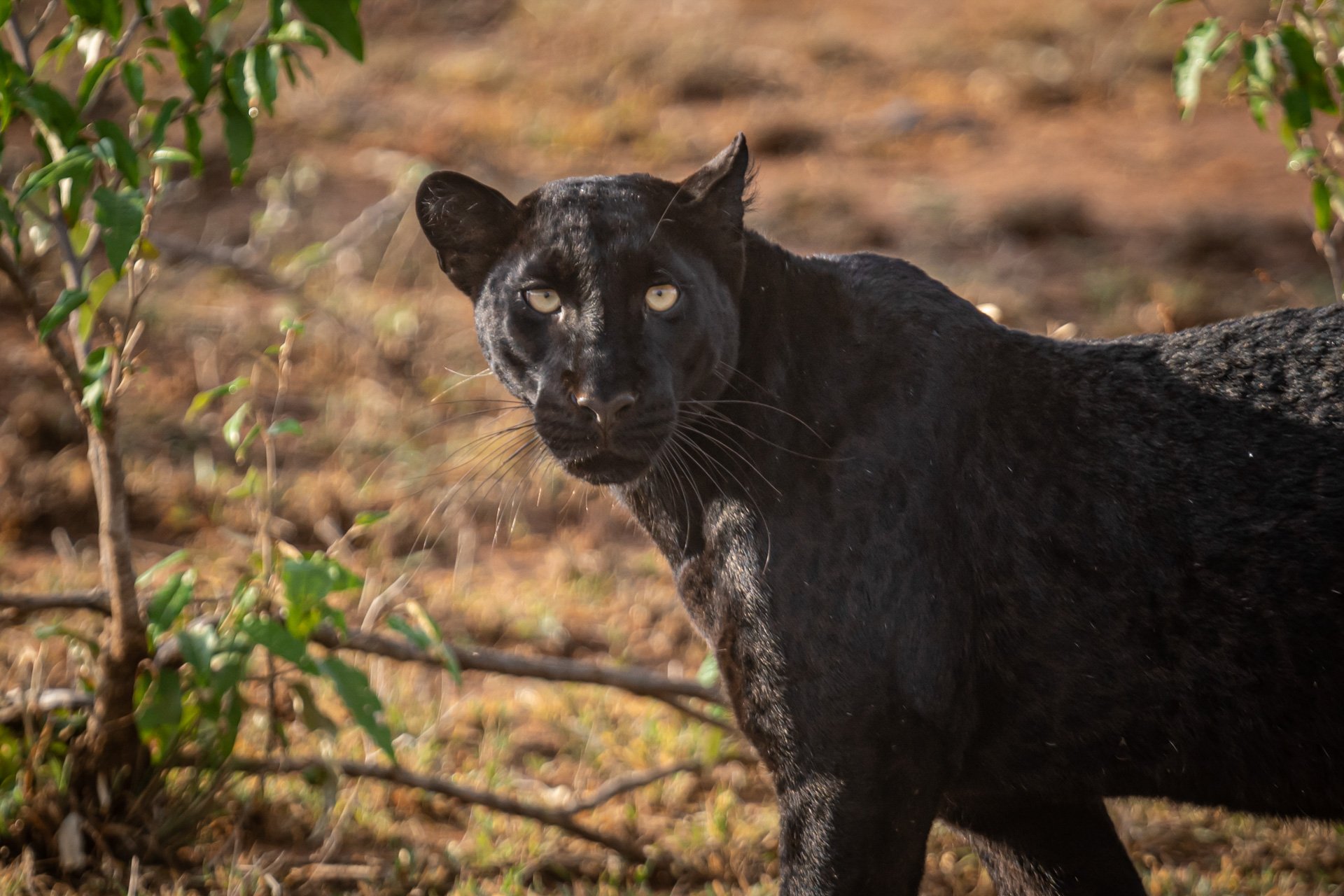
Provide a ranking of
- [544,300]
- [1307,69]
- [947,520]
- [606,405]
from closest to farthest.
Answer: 1. [606,405]
2. [947,520]
3. [544,300]
4. [1307,69]

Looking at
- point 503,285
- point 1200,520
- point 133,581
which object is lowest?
point 133,581

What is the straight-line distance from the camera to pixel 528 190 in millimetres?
8906

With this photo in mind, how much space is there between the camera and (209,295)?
762 cm

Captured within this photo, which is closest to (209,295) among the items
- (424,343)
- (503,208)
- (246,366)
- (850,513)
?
(246,366)

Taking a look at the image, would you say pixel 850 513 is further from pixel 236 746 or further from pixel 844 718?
pixel 236 746

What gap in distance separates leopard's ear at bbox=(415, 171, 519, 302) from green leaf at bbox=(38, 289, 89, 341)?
735mm

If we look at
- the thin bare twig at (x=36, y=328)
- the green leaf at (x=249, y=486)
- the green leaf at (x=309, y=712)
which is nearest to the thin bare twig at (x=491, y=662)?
the green leaf at (x=309, y=712)

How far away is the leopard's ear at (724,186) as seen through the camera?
2766 mm

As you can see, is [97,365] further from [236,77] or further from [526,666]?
[526,666]

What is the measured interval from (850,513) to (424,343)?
16.2 ft

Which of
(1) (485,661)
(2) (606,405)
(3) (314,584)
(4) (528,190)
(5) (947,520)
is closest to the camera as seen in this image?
(2) (606,405)

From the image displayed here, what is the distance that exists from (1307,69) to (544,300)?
195 centimetres

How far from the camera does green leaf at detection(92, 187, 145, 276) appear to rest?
2.53 metres

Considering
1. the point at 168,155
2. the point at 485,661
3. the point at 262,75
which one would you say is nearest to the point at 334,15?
the point at 262,75
